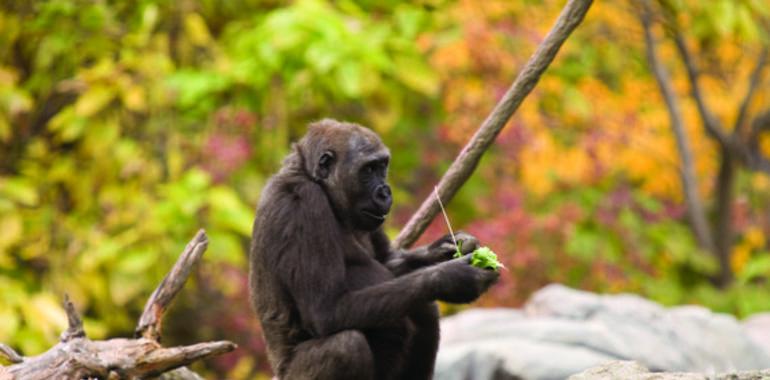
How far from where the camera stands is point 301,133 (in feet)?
33.3

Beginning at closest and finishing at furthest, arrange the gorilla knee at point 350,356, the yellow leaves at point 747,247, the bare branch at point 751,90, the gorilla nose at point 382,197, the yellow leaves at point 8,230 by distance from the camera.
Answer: the gorilla knee at point 350,356, the gorilla nose at point 382,197, the yellow leaves at point 8,230, the bare branch at point 751,90, the yellow leaves at point 747,247

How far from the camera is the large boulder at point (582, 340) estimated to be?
7.36 m

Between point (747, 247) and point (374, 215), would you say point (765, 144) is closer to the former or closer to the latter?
point (747, 247)

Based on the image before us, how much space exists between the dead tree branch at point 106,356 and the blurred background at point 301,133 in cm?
316

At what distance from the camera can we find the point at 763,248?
41.5ft

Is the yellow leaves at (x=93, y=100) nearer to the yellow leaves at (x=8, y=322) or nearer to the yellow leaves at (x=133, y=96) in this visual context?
the yellow leaves at (x=133, y=96)

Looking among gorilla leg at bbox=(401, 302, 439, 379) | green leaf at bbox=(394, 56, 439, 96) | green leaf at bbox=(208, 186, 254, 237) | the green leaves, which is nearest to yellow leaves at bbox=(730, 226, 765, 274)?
green leaf at bbox=(394, 56, 439, 96)

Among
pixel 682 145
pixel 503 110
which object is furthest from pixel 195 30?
pixel 503 110

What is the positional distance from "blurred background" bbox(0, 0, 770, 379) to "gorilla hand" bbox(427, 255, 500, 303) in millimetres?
4237

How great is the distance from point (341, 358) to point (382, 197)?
72cm

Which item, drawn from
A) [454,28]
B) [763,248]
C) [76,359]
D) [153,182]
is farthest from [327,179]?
[763,248]

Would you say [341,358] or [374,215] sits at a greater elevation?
[374,215]

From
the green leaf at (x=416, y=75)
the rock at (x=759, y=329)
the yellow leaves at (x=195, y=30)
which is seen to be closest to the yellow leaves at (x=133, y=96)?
the yellow leaves at (x=195, y=30)

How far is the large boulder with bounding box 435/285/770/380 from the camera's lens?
736 cm
